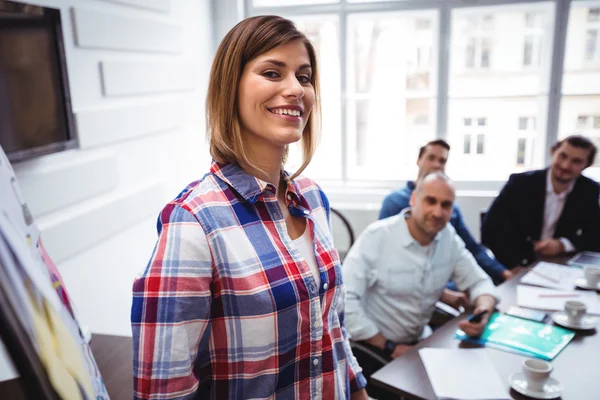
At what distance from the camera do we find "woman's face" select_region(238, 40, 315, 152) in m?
0.86

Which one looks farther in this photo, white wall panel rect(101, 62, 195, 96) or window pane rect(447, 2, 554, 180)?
window pane rect(447, 2, 554, 180)

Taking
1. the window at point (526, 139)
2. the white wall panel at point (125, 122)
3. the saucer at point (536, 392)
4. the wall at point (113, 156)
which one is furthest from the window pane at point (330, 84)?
the saucer at point (536, 392)

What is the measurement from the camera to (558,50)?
373 cm

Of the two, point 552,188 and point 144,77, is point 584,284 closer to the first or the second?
point 552,188

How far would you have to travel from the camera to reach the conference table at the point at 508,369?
128 cm

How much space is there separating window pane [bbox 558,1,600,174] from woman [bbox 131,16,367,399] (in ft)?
12.0

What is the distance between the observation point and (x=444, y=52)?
388 centimetres

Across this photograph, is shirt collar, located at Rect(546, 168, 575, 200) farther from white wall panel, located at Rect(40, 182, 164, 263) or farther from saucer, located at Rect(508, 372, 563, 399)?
white wall panel, located at Rect(40, 182, 164, 263)

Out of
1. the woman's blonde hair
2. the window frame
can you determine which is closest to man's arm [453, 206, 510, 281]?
the window frame

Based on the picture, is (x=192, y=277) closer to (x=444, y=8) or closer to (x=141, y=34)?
(x=141, y=34)

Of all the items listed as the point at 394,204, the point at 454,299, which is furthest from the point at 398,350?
the point at 394,204

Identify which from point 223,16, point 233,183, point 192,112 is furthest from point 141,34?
point 233,183

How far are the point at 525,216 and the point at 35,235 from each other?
2839mm

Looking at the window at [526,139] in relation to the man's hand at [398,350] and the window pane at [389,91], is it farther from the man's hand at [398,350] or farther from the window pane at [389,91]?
the man's hand at [398,350]
